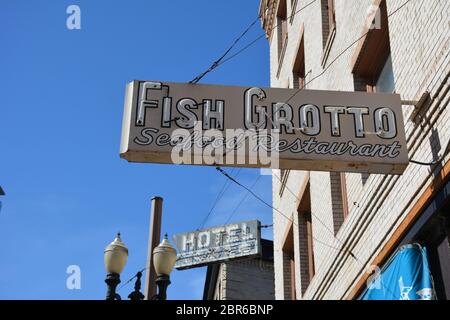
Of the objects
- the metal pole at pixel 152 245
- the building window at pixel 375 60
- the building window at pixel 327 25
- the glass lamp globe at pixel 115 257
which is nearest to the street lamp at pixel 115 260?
the glass lamp globe at pixel 115 257

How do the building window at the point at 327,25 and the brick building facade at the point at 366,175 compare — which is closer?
the brick building facade at the point at 366,175

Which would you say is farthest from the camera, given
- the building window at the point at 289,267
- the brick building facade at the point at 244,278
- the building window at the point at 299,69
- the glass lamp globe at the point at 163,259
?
the brick building facade at the point at 244,278

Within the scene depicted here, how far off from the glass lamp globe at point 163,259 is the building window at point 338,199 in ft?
9.16

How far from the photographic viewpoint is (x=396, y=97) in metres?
7.84

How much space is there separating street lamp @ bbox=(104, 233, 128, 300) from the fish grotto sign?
2859 mm

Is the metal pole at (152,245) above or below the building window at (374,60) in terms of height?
below

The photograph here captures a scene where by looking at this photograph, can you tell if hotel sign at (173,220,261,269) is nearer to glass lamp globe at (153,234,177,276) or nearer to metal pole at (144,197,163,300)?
metal pole at (144,197,163,300)

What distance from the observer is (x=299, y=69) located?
15.9 m

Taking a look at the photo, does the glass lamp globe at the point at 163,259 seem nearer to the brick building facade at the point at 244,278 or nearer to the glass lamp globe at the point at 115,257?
the glass lamp globe at the point at 115,257

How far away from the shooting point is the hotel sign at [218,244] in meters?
34.4

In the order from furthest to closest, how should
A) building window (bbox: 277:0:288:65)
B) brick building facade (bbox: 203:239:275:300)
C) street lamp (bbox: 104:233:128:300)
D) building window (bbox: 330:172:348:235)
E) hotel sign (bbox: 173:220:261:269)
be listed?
brick building facade (bbox: 203:239:275:300)
hotel sign (bbox: 173:220:261:269)
building window (bbox: 277:0:288:65)
building window (bbox: 330:172:348:235)
street lamp (bbox: 104:233:128:300)

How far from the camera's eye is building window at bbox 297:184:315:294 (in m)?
13.4

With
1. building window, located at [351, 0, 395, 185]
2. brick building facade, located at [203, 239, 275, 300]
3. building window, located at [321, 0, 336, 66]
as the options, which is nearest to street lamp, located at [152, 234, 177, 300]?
building window, located at [351, 0, 395, 185]
